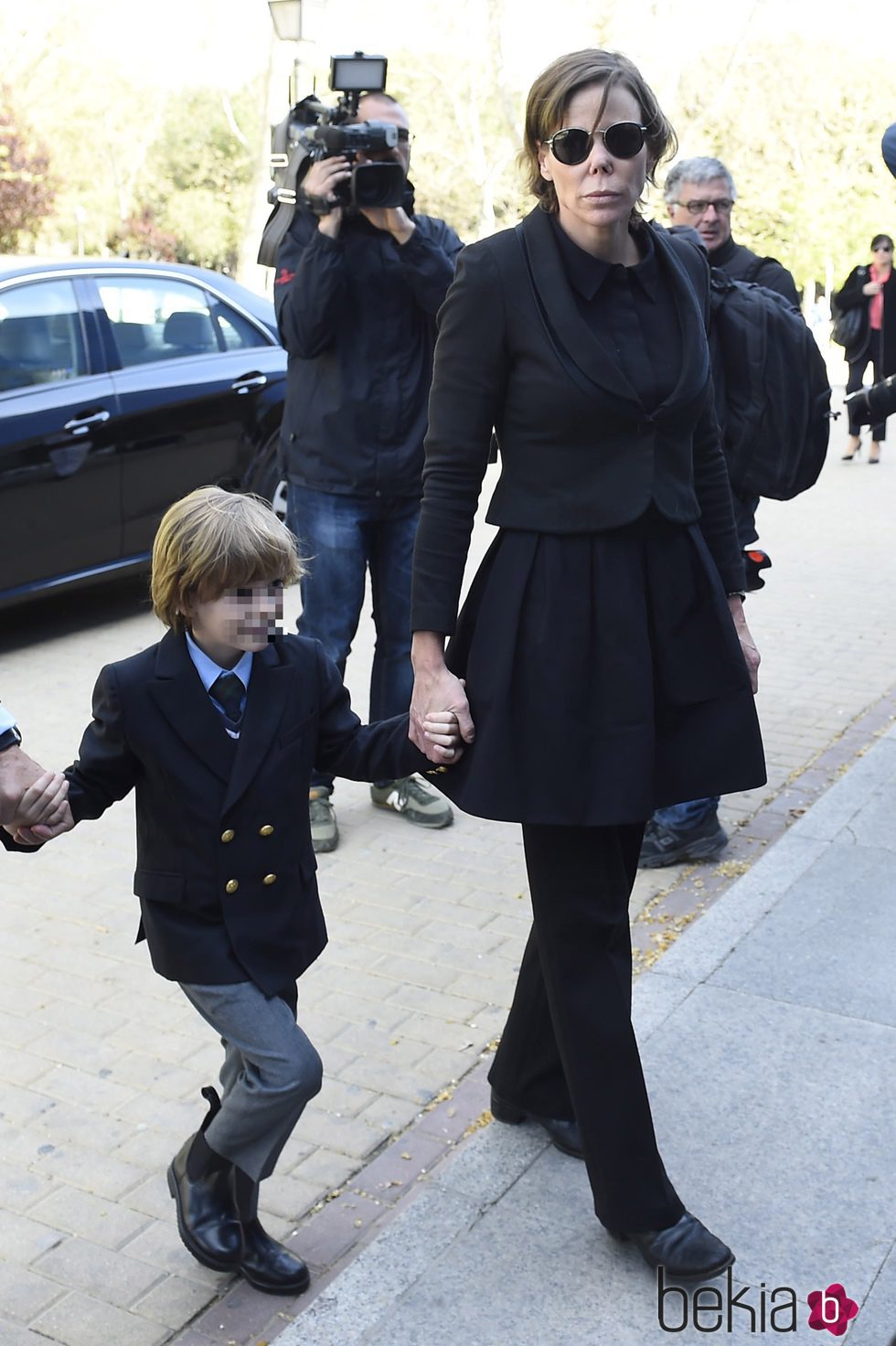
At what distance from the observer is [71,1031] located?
387 cm

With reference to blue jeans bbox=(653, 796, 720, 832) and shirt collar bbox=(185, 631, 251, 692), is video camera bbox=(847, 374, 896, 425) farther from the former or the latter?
shirt collar bbox=(185, 631, 251, 692)

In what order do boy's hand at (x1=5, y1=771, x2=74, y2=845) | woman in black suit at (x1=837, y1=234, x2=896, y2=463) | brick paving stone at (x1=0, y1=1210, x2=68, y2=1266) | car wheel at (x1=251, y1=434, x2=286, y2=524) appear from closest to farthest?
boy's hand at (x1=5, y1=771, x2=74, y2=845) → brick paving stone at (x1=0, y1=1210, x2=68, y2=1266) → car wheel at (x1=251, y1=434, x2=286, y2=524) → woman in black suit at (x1=837, y1=234, x2=896, y2=463)

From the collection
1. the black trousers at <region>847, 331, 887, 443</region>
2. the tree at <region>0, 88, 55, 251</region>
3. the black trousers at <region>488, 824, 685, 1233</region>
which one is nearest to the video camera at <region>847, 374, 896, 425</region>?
the black trousers at <region>488, 824, 685, 1233</region>

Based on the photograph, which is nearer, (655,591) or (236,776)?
(236,776)

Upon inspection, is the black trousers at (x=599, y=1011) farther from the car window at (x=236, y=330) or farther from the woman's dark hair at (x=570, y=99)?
the car window at (x=236, y=330)

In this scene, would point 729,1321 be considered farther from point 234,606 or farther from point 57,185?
point 57,185

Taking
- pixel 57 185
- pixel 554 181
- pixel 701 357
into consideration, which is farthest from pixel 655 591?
pixel 57 185

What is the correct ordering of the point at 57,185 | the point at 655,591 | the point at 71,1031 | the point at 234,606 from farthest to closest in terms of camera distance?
the point at 57,185 → the point at 71,1031 → the point at 655,591 → the point at 234,606

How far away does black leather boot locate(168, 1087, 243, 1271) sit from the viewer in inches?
114

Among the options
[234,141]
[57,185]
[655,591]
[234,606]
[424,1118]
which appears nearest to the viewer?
[234,606]

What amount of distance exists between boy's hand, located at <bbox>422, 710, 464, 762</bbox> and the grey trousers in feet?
1.74

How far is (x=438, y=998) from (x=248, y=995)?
4.72 ft

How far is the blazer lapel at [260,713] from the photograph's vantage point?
262 centimetres

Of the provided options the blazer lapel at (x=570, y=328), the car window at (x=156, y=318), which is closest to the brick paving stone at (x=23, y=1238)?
the blazer lapel at (x=570, y=328)
